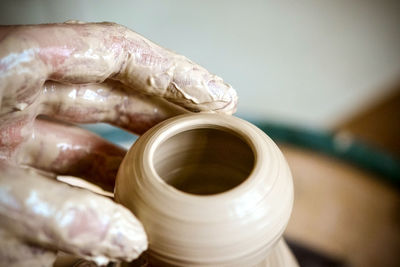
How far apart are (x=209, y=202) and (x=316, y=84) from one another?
8.58ft

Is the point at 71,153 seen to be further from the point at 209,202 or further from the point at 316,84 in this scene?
the point at 316,84

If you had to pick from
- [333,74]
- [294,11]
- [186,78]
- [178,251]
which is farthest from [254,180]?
[333,74]

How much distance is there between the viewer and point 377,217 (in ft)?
7.34

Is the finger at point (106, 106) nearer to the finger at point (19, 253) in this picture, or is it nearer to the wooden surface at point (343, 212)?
the finger at point (19, 253)

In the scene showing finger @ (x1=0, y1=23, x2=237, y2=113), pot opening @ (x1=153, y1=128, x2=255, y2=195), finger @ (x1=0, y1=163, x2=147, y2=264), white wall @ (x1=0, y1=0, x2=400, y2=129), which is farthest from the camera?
white wall @ (x1=0, y1=0, x2=400, y2=129)

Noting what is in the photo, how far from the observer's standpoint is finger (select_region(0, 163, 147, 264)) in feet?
2.83

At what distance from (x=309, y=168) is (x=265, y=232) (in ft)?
5.29

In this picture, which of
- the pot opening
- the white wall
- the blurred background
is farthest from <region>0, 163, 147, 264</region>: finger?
the white wall

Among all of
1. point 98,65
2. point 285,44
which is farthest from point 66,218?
point 285,44

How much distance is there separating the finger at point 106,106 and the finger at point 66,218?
0.40 meters

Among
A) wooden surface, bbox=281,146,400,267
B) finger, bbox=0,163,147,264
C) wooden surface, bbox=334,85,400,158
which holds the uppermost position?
finger, bbox=0,163,147,264

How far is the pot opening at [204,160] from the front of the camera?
1.09 m

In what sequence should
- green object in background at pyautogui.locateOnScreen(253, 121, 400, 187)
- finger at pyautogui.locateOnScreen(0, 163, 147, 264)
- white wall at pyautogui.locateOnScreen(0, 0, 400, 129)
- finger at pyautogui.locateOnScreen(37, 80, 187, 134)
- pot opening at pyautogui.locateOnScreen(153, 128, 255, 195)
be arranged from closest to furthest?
finger at pyautogui.locateOnScreen(0, 163, 147, 264) < pot opening at pyautogui.locateOnScreen(153, 128, 255, 195) < finger at pyautogui.locateOnScreen(37, 80, 187, 134) < green object in background at pyautogui.locateOnScreen(253, 121, 400, 187) < white wall at pyautogui.locateOnScreen(0, 0, 400, 129)

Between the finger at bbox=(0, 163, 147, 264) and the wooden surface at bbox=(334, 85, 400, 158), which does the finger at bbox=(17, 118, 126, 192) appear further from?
the wooden surface at bbox=(334, 85, 400, 158)
